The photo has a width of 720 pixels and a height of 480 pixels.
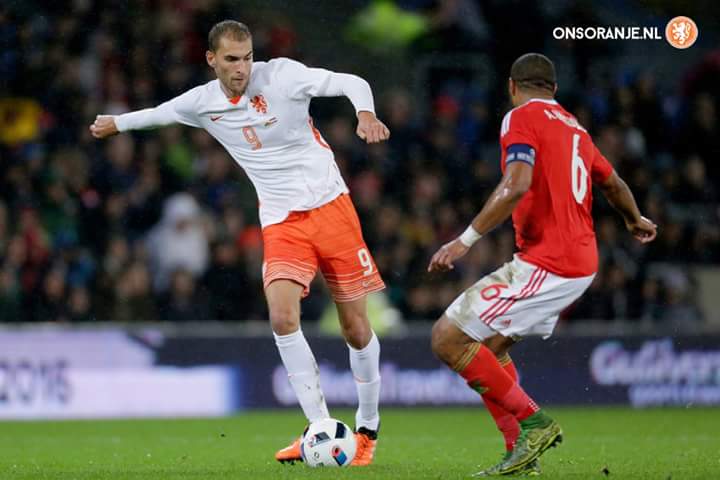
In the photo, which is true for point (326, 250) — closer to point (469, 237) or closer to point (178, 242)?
point (469, 237)

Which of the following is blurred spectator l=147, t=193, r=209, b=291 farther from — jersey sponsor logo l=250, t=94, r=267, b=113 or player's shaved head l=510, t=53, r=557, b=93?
player's shaved head l=510, t=53, r=557, b=93

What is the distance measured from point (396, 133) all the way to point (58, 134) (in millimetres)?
3766

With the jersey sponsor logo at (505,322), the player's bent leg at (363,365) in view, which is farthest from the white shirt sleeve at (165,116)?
the jersey sponsor logo at (505,322)

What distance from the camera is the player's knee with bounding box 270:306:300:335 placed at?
23.4 feet

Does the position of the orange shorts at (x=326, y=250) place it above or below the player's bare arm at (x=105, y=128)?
below

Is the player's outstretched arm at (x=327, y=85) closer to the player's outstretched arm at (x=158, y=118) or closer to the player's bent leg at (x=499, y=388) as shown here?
the player's outstretched arm at (x=158, y=118)

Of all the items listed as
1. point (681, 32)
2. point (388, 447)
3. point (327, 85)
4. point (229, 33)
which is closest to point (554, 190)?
point (327, 85)

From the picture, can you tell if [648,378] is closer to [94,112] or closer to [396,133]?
[396,133]

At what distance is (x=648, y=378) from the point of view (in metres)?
13.7

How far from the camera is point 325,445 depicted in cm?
702

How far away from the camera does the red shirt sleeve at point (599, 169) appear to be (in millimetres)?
6641

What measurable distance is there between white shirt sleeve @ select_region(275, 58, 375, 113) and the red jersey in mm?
1037

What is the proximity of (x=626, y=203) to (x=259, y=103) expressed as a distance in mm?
2054

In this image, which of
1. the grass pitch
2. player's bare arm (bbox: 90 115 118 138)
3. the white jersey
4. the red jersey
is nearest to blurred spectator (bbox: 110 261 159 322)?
the grass pitch
